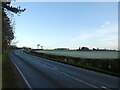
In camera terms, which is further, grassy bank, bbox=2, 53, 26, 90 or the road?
grassy bank, bbox=2, 53, 26, 90

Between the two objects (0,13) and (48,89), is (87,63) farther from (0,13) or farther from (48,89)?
(48,89)

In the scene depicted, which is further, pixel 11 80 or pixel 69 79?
pixel 11 80

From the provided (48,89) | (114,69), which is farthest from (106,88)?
(114,69)

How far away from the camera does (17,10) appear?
111 feet

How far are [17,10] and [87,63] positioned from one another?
11644 mm

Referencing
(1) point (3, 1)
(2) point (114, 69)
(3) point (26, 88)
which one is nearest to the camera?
(3) point (26, 88)

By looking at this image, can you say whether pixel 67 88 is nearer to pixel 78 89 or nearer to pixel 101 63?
pixel 78 89

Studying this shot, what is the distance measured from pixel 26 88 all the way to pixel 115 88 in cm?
473

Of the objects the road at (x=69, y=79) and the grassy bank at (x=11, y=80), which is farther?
the grassy bank at (x=11, y=80)

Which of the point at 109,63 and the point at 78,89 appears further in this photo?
the point at 109,63

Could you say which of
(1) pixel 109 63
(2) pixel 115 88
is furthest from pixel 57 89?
(1) pixel 109 63

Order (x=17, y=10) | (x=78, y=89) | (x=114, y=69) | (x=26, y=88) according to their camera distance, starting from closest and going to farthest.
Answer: (x=78, y=89), (x=26, y=88), (x=114, y=69), (x=17, y=10)

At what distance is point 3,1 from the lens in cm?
3128

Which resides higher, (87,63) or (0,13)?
(0,13)
